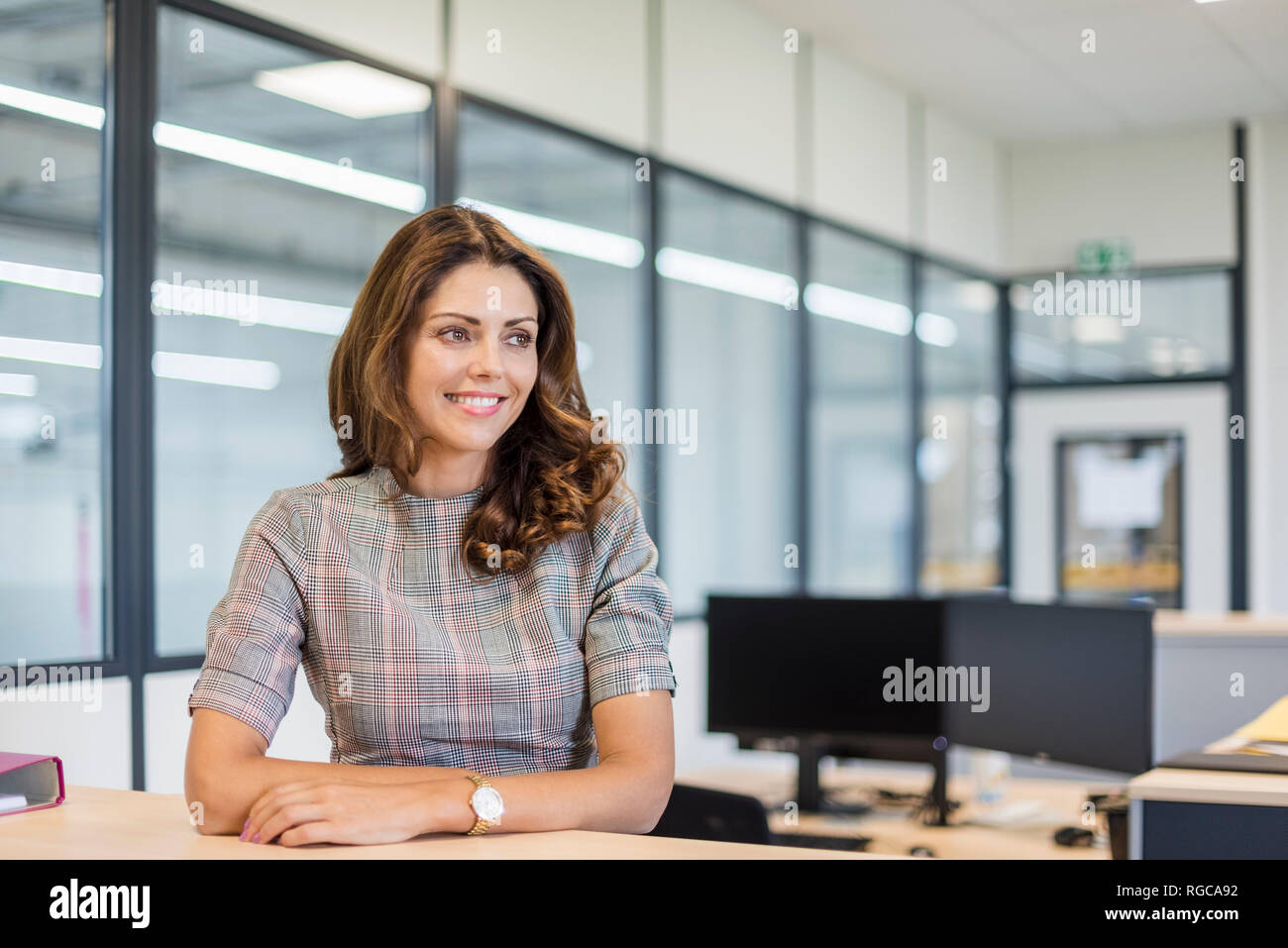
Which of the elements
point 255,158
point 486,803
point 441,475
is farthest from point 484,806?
point 255,158

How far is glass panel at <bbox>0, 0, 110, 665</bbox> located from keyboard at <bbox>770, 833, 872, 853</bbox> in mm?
1476

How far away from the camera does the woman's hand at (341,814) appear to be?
118cm

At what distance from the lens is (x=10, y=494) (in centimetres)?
248

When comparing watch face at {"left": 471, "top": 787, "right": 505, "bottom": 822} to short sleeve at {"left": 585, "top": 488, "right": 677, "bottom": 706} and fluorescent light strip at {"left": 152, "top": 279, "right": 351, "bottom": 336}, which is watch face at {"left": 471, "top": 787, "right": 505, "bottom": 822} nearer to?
short sleeve at {"left": 585, "top": 488, "right": 677, "bottom": 706}

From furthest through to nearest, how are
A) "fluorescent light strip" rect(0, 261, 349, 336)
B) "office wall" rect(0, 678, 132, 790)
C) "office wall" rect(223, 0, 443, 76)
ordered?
"office wall" rect(223, 0, 443, 76)
"fluorescent light strip" rect(0, 261, 349, 336)
"office wall" rect(0, 678, 132, 790)

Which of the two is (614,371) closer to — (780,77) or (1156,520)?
(780,77)

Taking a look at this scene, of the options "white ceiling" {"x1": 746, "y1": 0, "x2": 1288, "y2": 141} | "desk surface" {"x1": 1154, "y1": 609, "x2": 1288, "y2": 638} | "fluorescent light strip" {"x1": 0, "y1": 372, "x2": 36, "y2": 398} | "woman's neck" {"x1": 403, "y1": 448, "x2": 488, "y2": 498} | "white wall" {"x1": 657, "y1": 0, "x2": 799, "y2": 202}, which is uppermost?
"white ceiling" {"x1": 746, "y1": 0, "x2": 1288, "y2": 141}

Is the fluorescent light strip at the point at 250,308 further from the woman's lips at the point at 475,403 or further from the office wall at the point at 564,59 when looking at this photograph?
the woman's lips at the point at 475,403

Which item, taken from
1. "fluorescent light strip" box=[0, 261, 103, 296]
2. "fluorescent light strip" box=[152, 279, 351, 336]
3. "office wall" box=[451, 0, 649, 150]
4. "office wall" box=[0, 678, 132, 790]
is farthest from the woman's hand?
"office wall" box=[451, 0, 649, 150]

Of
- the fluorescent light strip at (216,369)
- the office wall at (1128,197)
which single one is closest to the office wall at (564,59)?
the fluorescent light strip at (216,369)

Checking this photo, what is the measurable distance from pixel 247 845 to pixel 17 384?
1.60 meters

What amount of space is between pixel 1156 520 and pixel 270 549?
581 cm

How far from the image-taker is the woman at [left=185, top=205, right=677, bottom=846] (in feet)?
4.79
